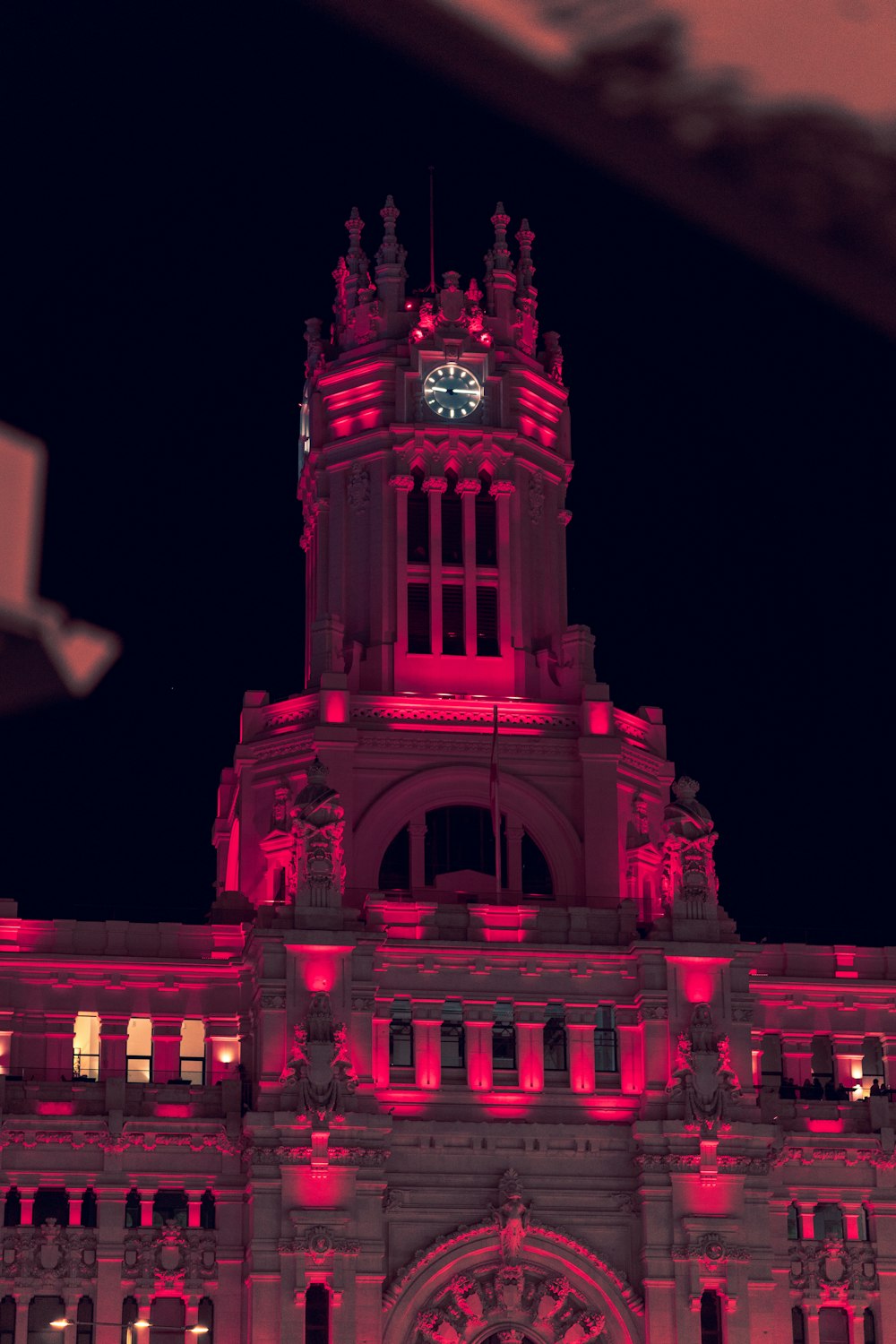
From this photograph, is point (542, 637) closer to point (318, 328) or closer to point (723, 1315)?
point (318, 328)

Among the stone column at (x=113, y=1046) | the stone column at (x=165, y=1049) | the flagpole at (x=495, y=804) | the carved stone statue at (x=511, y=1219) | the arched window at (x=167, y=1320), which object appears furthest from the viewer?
the flagpole at (x=495, y=804)

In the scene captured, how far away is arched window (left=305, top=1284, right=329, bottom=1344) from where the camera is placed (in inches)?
4333

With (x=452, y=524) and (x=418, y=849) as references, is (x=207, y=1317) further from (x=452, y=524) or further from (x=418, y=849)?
(x=452, y=524)

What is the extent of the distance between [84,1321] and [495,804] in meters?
28.5

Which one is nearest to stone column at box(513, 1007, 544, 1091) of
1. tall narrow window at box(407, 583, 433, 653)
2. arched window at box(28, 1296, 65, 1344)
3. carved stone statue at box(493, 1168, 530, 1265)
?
carved stone statue at box(493, 1168, 530, 1265)

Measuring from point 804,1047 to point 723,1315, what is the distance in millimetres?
15744

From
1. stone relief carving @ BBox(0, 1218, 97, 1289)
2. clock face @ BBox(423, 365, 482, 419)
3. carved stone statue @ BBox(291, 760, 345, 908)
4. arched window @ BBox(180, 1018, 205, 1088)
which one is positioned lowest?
stone relief carving @ BBox(0, 1218, 97, 1289)

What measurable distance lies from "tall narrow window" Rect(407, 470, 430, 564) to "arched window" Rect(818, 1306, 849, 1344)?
1602 inches

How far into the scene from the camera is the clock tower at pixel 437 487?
5094 inches

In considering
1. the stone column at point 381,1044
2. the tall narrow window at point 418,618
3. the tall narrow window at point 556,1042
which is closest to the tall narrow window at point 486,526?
the tall narrow window at point 418,618

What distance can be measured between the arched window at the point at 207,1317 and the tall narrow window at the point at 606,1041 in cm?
1968

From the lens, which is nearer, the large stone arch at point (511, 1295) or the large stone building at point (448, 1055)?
the large stone arch at point (511, 1295)

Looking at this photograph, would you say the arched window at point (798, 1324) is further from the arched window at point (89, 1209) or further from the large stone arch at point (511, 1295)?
the arched window at point (89, 1209)

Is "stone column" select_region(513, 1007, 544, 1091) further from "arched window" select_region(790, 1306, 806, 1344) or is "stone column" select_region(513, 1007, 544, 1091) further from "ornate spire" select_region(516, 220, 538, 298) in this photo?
"ornate spire" select_region(516, 220, 538, 298)
